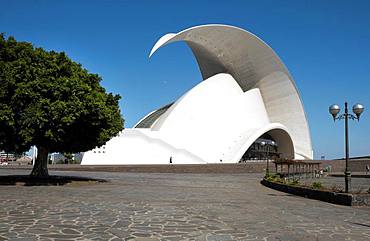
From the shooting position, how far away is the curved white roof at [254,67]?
41.4 m

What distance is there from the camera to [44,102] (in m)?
12.6

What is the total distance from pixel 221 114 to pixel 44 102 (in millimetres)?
29677

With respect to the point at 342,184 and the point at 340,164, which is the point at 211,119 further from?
the point at 342,184

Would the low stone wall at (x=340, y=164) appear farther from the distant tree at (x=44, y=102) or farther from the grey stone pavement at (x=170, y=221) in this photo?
the grey stone pavement at (x=170, y=221)

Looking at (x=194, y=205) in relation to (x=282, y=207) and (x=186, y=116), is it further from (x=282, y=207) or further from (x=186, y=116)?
(x=186, y=116)

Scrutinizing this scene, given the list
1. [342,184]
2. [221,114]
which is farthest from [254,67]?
[342,184]

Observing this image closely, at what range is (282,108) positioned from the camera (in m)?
46.9

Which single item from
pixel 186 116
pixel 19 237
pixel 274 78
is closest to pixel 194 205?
pixel 19 237

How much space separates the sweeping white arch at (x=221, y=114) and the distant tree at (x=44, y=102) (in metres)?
19.9

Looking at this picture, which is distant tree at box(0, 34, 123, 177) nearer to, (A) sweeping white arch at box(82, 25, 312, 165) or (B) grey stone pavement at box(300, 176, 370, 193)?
(B) grey stone pavement at box(300, 176, 370, 193)

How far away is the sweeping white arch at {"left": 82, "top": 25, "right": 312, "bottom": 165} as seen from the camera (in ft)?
116

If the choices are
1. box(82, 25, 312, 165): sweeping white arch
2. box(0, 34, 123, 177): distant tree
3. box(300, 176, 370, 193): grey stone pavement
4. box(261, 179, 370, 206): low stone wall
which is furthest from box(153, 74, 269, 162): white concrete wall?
box(261, 179, 370, 206): low stone wall

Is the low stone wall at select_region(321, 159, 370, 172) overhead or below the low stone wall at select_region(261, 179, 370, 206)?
overhead

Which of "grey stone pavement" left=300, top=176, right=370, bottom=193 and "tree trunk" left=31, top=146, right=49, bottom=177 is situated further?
"tree trunk" left=31, top=146, right=49, bottom=177
